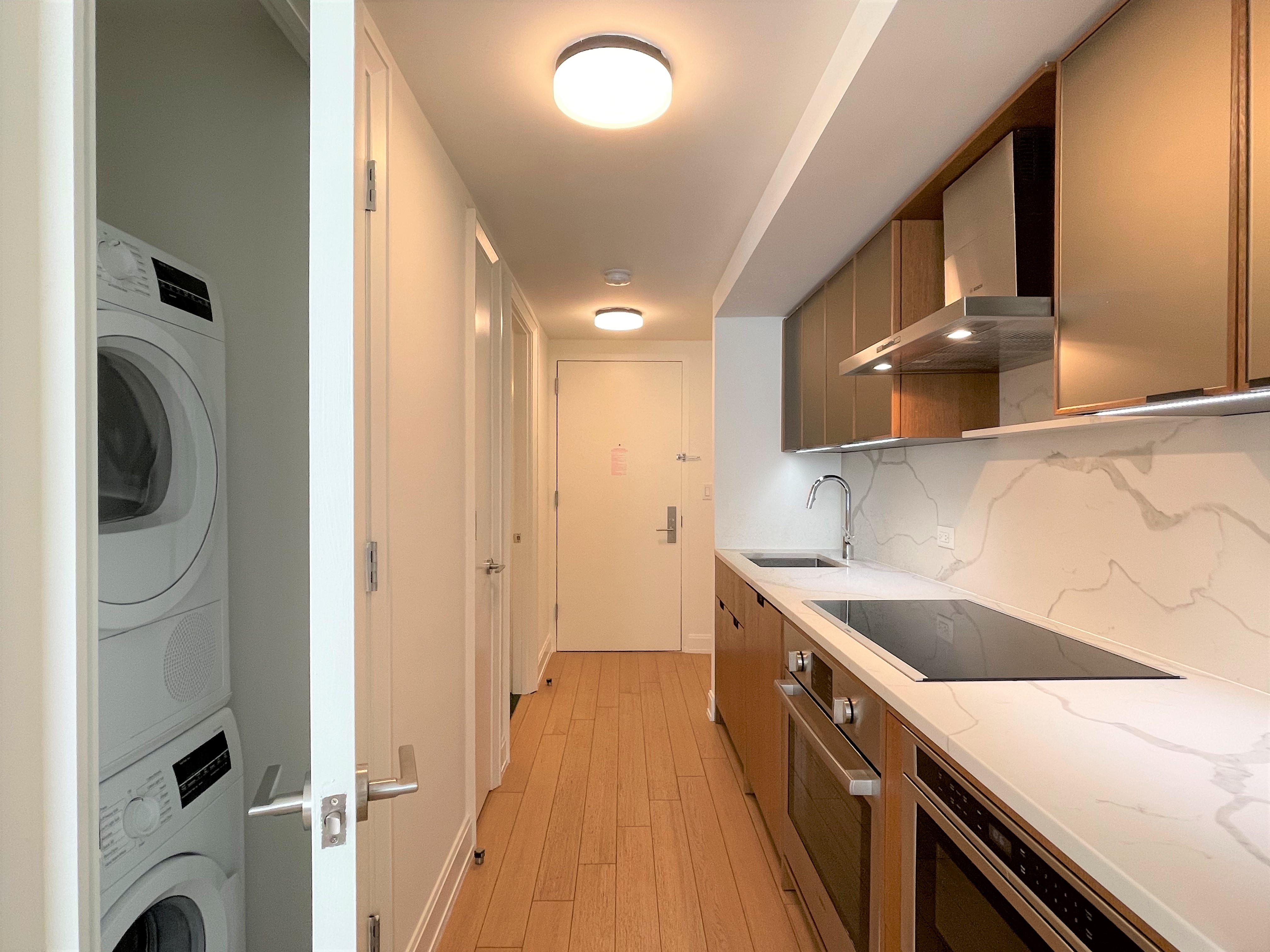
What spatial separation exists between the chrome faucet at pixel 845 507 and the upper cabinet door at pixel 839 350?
613 millimetres

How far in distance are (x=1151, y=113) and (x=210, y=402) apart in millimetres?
1805

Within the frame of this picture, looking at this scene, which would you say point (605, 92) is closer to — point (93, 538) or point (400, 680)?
point (93, 538)

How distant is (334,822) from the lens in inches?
26.7

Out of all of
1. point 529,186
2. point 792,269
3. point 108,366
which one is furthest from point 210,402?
point 792,269

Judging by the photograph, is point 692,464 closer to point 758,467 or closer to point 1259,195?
point 758,467

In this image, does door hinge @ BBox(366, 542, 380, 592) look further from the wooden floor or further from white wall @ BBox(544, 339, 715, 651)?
white wall @ BBox(544, 339, 715, 651)

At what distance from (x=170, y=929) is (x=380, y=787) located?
3.08 feet

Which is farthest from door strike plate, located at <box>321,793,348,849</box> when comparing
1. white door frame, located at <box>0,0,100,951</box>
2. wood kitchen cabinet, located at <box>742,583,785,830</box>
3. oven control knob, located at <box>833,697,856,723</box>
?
wood kitchen cabinet, located at <box>742,583,785,830</box>

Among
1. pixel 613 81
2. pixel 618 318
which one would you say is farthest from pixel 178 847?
pixel 618 318

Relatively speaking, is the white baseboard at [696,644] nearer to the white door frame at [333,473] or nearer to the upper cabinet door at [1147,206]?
the upper cabinet door at [1147,206]

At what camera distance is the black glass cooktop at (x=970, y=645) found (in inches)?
51.8

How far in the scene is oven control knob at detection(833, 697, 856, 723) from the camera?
1.45 metres

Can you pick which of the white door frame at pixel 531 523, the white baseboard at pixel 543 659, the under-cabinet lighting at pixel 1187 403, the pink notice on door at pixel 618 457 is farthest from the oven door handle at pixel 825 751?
the pink notice on door at pixel 618 457

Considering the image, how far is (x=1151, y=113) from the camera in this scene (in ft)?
3.45
